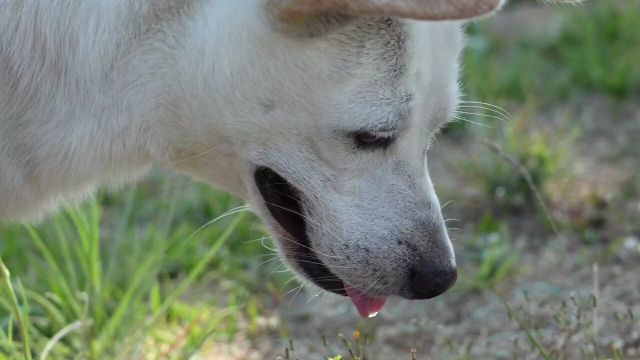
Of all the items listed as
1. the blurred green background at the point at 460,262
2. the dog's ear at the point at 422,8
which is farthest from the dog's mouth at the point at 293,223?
the dog's ear at the point at 422,8

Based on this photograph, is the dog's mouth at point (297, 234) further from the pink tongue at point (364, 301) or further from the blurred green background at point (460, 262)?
the blurred green background at point (460, 262)

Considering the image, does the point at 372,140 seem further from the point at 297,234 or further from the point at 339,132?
the point at 297,234

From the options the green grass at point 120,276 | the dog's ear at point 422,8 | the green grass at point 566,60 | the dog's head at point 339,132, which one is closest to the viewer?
the dog's ear at point 422,8

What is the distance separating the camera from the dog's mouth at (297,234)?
2530 mm

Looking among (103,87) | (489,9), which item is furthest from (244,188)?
(489,9)

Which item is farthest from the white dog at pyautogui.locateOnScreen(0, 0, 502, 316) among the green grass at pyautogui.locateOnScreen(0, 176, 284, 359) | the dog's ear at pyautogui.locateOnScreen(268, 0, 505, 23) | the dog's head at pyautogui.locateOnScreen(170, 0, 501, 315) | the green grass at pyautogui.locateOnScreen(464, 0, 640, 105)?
the green grass at pyautogui.locateOnScreen(464, 0, 640, 105)

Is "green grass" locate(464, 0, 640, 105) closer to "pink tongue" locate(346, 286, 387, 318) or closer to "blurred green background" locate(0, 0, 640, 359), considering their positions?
"blurred green background" locate(0, 0, 640, 359)

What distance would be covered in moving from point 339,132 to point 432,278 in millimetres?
407

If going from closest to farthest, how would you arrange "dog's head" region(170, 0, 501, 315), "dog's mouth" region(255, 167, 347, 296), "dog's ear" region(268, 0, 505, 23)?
"dog's ear" region(268, 0, 505, 23)
"dog's head" region(170, 0, 501, 315)
"dog's mouth" region(255, 167, 347, 296)

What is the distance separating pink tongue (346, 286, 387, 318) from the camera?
2627 mm

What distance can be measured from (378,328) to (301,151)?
4.04 ft

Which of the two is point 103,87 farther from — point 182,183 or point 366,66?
point 182,183

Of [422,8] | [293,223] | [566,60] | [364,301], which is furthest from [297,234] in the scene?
[566,60]

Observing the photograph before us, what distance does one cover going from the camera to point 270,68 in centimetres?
237
